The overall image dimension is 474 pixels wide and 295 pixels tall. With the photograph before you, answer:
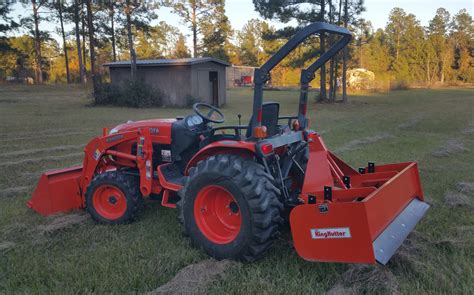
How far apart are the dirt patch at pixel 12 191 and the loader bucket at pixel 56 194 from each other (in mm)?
1043

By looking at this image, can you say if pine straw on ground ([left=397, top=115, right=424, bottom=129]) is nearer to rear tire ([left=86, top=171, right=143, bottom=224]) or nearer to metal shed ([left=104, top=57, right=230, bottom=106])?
metal shed ([left=104, top=57, right=230, bottom=106])

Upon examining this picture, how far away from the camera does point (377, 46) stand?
61406 mm

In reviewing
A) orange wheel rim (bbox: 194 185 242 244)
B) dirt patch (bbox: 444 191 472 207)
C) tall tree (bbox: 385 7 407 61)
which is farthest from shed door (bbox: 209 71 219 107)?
tall tree (bbox: 385 7 407 61)

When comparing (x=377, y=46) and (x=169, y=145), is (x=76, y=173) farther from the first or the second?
(x=377, y=46)

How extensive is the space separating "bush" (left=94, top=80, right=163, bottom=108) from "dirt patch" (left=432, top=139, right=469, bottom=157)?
51.7 feet

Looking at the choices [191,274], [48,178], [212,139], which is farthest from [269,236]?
[48,178]

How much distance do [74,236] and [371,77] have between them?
4503cm

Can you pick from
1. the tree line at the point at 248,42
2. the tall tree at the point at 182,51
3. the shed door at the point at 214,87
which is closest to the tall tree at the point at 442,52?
the tree line at the point at 248,42

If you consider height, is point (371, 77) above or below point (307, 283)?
above

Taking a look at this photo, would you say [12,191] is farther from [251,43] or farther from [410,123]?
[251,43]

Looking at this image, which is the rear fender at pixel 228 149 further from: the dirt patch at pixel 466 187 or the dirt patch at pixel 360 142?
the dirt patch at pixel 360 142

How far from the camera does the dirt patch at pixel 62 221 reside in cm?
451

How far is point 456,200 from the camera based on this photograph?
17.5 feet

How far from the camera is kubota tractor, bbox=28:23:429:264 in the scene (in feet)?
10.7
